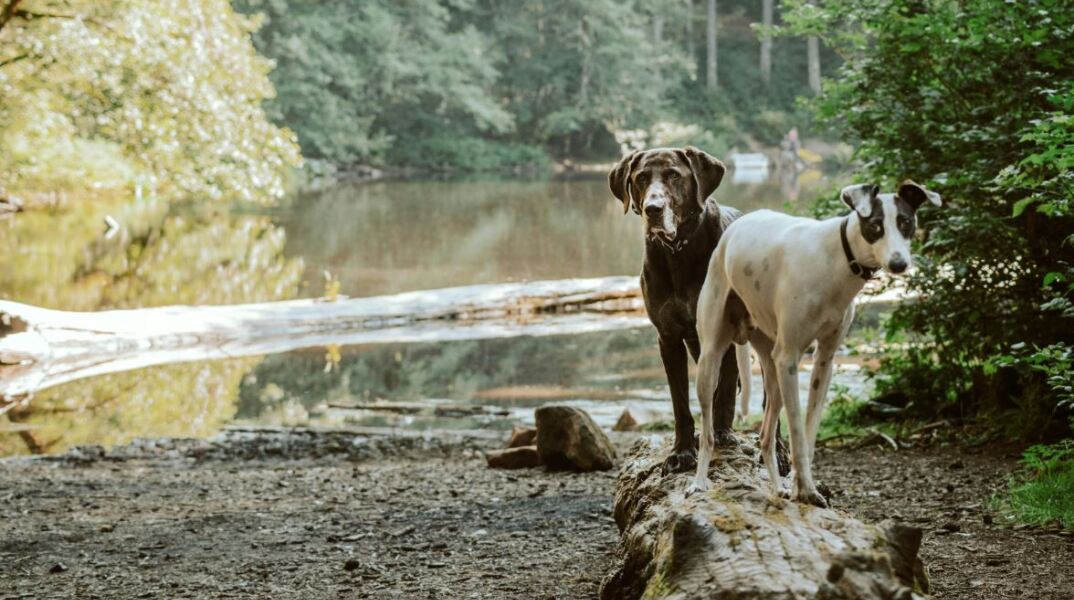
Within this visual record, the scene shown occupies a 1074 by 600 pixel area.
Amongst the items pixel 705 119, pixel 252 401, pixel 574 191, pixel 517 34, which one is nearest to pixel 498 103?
pixel 517 34

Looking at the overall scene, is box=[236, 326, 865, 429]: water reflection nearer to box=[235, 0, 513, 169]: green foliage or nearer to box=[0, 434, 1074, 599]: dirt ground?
box=[0, 434, 1074, 599]: dirt ground

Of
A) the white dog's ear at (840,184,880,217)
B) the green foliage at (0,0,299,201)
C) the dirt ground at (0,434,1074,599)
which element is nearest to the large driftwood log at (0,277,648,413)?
the green foliage at (0,0,299,201)

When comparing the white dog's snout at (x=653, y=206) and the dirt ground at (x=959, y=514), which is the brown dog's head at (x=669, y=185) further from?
the dirt ground at (x=959, y=514)

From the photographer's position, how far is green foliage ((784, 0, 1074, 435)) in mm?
8211

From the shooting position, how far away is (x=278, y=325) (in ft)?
63.2

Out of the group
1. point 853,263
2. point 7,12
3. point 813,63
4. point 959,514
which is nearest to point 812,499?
point 853,263

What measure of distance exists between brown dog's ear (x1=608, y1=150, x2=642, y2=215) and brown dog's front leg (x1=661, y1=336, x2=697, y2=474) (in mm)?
692

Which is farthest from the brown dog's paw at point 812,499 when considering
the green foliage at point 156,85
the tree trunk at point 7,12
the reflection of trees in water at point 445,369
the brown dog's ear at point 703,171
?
the tree trunk at point 7,12

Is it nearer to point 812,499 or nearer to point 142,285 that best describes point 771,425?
point 812,499

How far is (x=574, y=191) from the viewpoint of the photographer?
47.8 meters

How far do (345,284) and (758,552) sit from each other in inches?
827

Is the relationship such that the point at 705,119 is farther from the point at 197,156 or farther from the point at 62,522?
the point at 62,522

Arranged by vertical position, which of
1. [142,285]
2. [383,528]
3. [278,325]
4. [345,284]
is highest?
[383,528]

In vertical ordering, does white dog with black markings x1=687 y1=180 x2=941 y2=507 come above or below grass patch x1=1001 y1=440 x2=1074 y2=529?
above
